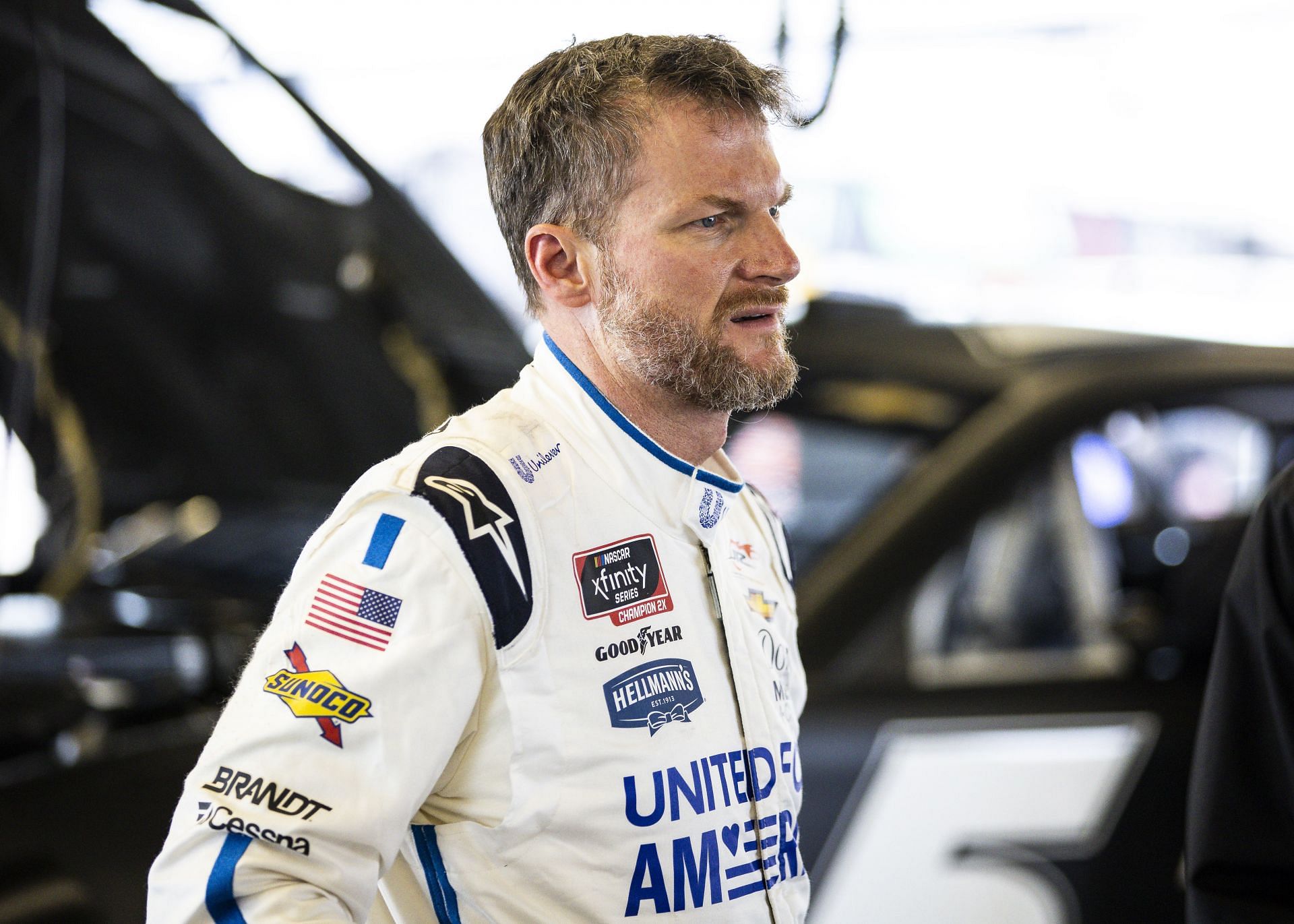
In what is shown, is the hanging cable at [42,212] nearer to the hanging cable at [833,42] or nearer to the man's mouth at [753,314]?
the hanging cable at [833,42]

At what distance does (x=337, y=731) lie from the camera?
42.2 inches

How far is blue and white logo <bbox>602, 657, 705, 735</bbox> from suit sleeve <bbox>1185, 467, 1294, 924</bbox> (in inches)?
22.6

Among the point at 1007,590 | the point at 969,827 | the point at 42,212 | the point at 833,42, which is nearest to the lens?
the point at 833,42

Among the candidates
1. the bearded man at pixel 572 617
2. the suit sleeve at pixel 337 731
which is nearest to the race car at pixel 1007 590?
the bearded man at pixel 572 617

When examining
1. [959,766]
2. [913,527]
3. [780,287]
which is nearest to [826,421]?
[913,527]

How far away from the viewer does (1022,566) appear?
255 centimetres

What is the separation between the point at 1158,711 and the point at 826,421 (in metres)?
0.84

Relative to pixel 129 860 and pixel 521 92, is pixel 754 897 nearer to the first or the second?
pixel 521 92

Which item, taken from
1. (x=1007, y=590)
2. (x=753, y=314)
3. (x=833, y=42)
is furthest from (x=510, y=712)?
(x=1007, y=590)

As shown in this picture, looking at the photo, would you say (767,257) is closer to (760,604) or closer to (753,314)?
(753,314)

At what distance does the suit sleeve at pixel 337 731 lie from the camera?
41.1 inches

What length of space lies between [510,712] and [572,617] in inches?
4.1

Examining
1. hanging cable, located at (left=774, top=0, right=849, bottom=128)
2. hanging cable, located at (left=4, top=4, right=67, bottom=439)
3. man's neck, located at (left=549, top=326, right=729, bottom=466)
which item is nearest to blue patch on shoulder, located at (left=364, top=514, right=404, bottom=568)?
man's neck, located at (left=549, top=326, right=729, bottom=466)

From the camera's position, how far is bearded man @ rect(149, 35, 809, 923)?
3.53ft
